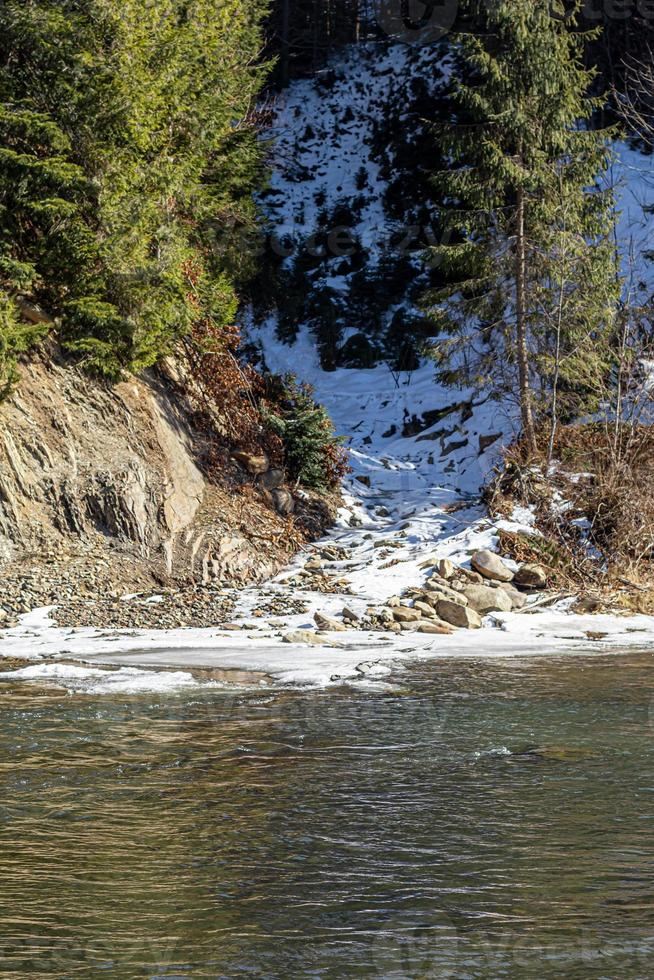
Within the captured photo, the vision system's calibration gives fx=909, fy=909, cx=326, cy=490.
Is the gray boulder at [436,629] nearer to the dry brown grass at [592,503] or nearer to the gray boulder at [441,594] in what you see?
the gray boulder at [441,594]

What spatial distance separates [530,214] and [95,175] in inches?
368

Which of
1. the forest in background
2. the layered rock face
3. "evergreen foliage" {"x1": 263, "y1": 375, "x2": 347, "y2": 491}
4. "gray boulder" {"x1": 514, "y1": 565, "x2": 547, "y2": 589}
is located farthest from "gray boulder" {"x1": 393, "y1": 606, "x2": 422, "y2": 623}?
the forest in background

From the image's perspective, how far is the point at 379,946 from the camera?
3.69m

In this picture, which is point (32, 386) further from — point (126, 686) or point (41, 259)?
point (126, 686)

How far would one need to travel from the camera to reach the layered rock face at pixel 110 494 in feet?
45.3

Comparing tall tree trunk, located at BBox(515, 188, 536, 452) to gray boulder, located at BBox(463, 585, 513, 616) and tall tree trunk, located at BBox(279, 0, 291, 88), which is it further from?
tall tree trunk, located at BBox(279, 0, 291, 88)

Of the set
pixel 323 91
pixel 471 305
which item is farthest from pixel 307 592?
pixel 323 91

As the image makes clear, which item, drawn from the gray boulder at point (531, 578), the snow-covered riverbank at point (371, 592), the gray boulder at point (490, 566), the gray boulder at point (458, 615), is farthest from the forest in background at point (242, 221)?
the gray boulder at point (458, 615)

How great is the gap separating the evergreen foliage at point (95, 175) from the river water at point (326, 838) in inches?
335

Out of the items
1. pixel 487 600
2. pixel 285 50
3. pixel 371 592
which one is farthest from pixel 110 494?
pixel 285 50

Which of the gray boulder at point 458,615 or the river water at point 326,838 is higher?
the river water at point 326,838

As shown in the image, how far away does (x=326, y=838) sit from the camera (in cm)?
490

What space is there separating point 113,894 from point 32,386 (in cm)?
1157

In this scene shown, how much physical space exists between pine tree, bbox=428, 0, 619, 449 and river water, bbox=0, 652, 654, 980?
1208 cm
